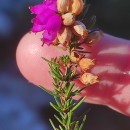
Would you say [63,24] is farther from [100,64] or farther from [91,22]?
[100,64]

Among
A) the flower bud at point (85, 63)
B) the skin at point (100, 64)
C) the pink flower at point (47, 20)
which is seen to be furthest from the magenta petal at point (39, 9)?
the skin at point (100, 64)

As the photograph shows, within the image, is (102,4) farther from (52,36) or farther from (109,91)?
(52,36)

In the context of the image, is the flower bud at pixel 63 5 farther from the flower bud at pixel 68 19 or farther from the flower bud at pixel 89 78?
the flower bud at pixel 89 78

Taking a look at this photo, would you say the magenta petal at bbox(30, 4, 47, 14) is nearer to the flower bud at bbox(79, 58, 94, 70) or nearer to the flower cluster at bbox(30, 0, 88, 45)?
the flower cluster at bbox(30, 0, 88, 45)

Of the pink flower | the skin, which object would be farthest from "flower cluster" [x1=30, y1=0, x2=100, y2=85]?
the skin

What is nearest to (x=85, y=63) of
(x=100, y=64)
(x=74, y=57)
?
(x=74, y=57)

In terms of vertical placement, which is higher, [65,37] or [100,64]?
[65,37]
